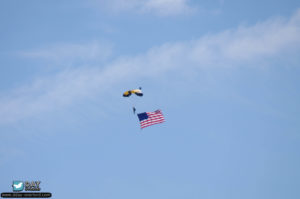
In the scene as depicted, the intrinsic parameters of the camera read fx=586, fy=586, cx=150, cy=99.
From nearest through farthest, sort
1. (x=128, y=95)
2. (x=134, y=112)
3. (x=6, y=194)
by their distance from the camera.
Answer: (x=6, y=194)
(x=134, y=112)
(x=128, y=95)

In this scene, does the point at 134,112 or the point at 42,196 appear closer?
the point at 42,196

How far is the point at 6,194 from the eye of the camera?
436 feet

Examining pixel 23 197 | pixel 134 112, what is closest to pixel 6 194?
pixel 23 197

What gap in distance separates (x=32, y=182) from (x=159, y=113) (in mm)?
39152

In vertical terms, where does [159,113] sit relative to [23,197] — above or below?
above

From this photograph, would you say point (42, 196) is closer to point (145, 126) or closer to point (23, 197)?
point (23, 197)

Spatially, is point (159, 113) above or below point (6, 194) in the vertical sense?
above

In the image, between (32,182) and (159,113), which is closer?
(32,182)

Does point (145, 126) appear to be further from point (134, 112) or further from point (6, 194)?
point (6, 194)

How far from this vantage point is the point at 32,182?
137 metres

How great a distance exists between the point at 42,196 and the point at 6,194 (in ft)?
26.6

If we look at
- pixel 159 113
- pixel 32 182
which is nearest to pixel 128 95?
pixel 159 113

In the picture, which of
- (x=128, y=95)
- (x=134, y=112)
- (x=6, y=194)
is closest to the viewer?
(x=6, y=194)

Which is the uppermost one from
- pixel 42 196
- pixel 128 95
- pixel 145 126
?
pixel 128 95
